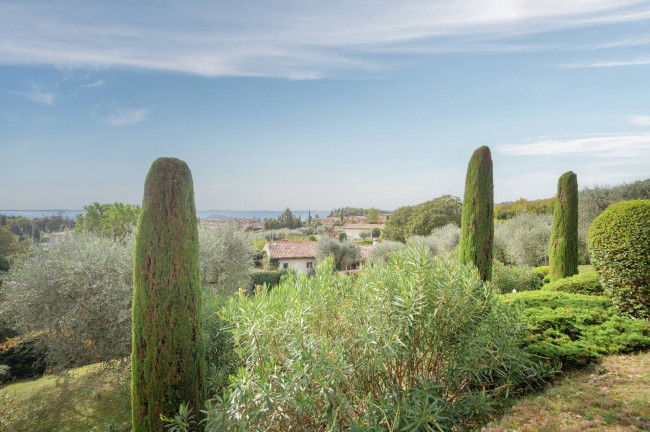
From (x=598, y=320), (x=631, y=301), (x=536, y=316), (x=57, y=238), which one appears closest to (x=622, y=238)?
(x=631, y=301)

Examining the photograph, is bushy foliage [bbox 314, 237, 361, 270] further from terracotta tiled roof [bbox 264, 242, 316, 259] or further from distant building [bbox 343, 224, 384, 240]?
distant building [bbox 343, 224, 384, 240]

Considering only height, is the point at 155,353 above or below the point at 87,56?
below

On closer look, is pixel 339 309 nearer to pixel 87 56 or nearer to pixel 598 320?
pixel 598 320

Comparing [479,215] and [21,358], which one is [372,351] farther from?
[21,358]

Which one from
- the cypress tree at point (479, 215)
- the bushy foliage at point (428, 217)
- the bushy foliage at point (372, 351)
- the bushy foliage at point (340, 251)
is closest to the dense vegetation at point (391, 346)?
the bushy foliage at point (372, 351)

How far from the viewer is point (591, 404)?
12.6ft

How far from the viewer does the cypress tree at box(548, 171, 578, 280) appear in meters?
12.2

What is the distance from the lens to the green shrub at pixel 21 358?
11.4 metres

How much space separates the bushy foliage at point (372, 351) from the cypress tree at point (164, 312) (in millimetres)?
1848

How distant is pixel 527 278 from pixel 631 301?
22.4 feet

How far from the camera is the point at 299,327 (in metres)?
3.38

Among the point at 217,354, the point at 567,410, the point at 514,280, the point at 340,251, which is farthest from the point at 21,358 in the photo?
the point at 340,251

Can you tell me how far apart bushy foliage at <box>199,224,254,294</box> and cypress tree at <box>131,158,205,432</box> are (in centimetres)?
767

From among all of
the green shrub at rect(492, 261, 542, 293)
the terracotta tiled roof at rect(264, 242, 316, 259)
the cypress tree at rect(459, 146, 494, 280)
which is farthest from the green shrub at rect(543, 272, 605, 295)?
the terracotta tiled roof at rect(264, 242, 316, 259)
